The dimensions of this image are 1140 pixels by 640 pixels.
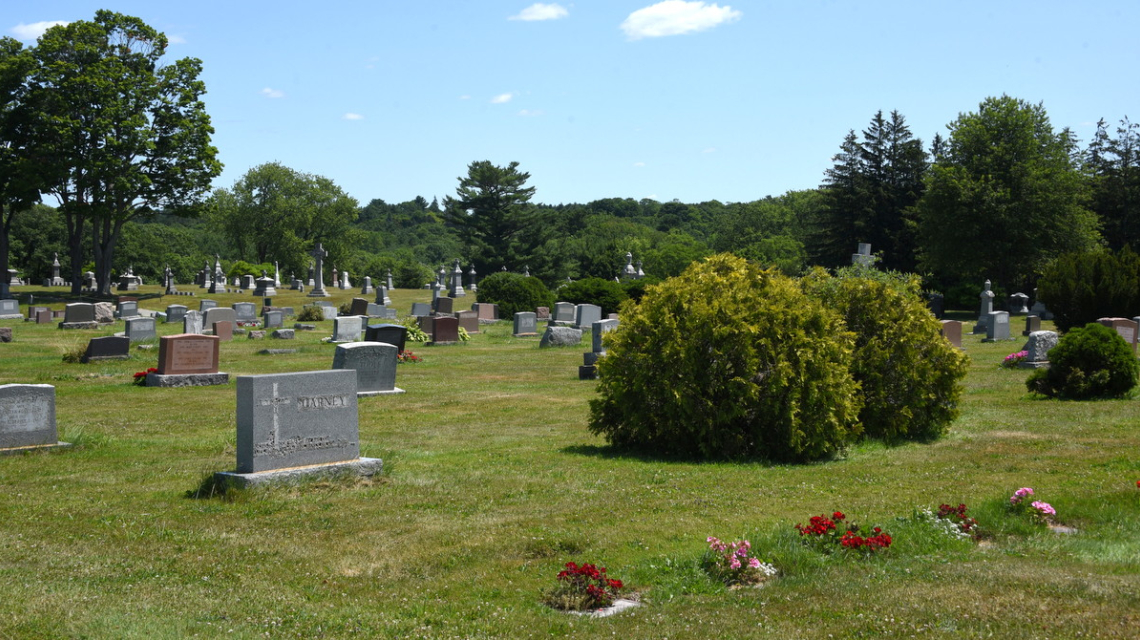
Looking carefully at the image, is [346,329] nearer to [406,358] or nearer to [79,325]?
[406,358]

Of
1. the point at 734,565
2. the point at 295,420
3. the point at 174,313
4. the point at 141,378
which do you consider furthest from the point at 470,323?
the point at 734,565

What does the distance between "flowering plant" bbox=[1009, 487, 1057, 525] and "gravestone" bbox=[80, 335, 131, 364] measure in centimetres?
2299

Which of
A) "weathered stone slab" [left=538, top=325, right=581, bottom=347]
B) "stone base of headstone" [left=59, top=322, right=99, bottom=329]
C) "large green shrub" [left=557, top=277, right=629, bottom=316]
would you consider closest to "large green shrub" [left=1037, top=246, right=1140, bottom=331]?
"weathered stone slab" [left=538, top=325, right=581, bottom=347]

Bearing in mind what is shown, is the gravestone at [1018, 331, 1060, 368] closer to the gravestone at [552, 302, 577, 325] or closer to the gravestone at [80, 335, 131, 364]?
the gravestone at [552, 302, 577, 325]

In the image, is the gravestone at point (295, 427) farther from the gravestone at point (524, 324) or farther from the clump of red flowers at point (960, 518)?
the gravestone at point (524, 324)

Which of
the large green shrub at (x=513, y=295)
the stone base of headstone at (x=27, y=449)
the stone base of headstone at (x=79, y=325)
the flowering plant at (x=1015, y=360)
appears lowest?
the stone base of headstone at (x=27, y=449)

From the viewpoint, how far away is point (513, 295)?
45.8 meters

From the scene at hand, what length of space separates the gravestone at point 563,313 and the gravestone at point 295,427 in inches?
1117

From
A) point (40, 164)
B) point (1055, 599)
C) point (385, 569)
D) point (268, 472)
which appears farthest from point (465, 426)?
point (40, 164)

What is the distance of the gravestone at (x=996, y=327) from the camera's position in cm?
3209

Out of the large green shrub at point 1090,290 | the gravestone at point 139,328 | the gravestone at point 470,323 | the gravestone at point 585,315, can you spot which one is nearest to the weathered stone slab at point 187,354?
the gravestone at point 139,328

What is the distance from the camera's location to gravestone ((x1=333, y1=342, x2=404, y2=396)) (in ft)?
62.8

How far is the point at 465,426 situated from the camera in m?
15.7

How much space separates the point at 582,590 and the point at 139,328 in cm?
2875
